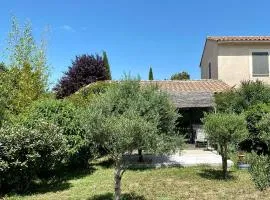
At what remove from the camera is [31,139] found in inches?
512

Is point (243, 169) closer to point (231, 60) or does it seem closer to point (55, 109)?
point (55, 109)

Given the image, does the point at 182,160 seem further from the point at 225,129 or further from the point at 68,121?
the point at 68,121

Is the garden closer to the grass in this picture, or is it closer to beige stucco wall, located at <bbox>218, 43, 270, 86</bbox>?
the grass

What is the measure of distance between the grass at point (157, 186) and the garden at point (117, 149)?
3 cm

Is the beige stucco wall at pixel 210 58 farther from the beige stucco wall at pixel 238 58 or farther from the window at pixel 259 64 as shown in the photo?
the window at pixel 259 64

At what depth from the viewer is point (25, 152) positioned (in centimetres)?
1282

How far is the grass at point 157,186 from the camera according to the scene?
1208 centimetres

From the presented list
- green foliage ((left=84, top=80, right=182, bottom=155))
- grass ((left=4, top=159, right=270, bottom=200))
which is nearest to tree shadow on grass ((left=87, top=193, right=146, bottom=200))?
grass ((left=4, top=159, right=270, bottom=200))

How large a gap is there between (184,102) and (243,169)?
7.40m

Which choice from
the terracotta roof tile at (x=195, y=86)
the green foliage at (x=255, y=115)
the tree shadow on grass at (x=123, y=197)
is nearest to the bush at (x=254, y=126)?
the green foliage at (x=255, y=115)

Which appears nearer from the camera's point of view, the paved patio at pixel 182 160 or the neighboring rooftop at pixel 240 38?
the paved patio at pixel 182 160

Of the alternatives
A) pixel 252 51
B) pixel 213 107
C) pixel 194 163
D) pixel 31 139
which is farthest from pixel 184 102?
pixel 31 139

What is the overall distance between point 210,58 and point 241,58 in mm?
3358

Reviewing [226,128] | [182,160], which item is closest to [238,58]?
[182,160]
